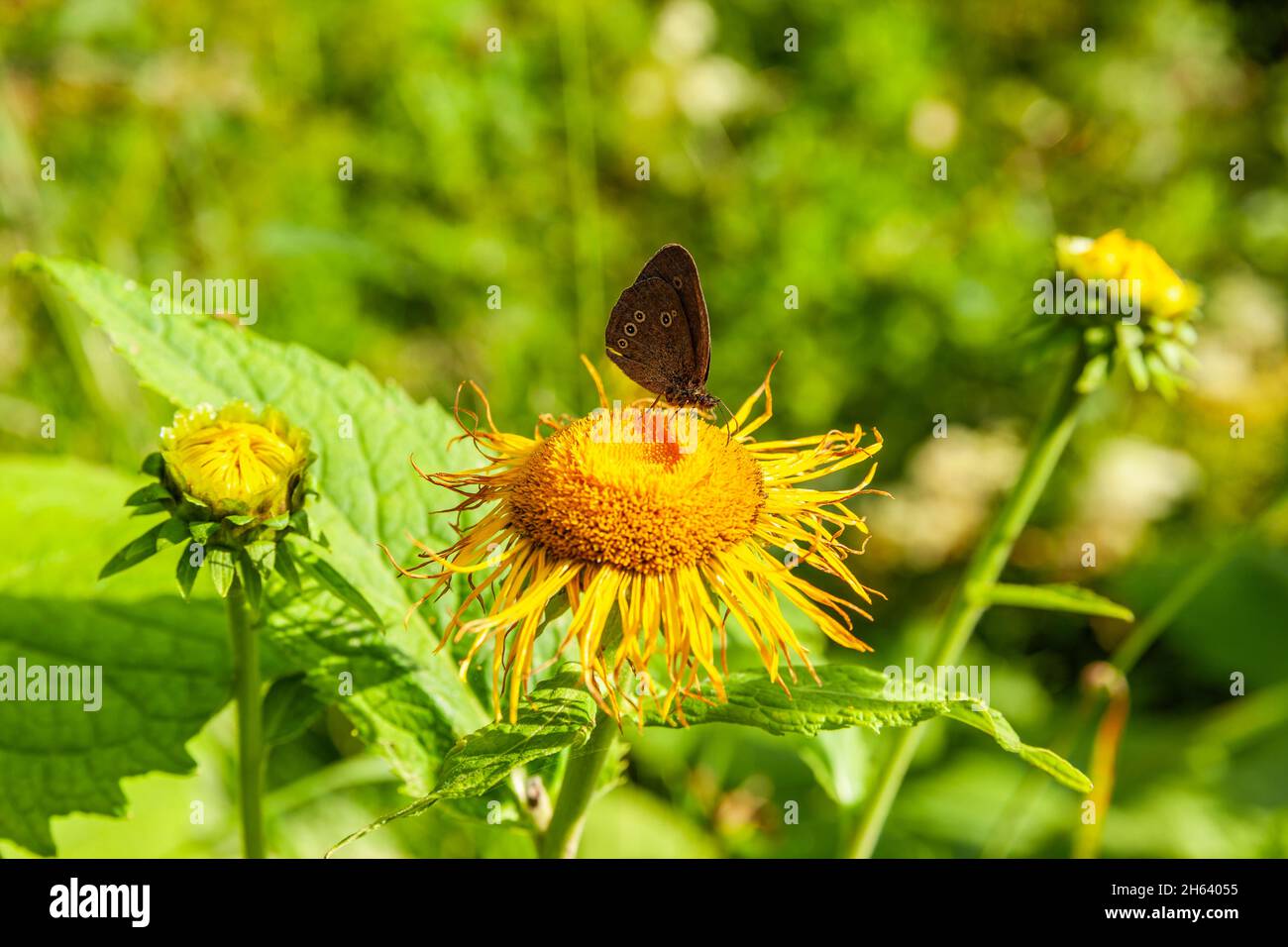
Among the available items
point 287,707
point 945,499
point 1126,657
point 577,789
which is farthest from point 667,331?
point 945,499

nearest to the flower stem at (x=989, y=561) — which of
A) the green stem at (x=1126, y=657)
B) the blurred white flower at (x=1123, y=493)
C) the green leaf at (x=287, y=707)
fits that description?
the green stem at (x=1126, y=657)

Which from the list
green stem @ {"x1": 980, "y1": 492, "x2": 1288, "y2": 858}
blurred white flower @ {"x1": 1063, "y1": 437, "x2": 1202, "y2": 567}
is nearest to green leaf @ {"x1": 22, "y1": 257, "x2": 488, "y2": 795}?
green stem @ {"x1": 980, "y1": 492, "x2": 1288, "y2": 858}

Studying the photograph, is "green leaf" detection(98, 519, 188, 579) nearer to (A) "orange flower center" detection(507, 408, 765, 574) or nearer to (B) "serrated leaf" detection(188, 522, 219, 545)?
→ (B) "serrated leaf" detection(188, 522, 219, 545)

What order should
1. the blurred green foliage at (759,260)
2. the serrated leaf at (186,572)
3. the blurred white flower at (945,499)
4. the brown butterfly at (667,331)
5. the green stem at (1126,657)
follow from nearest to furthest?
the serrated leaf at (186,572) → the brown butterfly at (667,331) → the green stem at (1126,657) → the blurred green foliage at (759,260) → the blurred white flower at (945,499)

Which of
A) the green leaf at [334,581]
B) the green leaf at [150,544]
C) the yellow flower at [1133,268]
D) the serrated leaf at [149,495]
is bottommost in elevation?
the green leaf at [334,581]

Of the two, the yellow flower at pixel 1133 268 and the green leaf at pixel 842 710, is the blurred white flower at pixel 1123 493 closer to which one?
the yellow flower at pixel 1133 268

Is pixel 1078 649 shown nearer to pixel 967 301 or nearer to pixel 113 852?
pixel 967 301

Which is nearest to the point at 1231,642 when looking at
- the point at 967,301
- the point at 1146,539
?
the point at 1146,539

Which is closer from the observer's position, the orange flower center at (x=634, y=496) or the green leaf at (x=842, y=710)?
the green leaf at (x=842, y=710)
